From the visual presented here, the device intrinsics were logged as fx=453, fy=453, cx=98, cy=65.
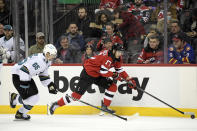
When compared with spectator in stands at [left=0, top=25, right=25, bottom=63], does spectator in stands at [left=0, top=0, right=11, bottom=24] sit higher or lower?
higher

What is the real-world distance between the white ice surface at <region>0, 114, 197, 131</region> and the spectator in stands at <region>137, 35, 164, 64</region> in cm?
78

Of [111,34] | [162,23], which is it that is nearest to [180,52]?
[162,23]

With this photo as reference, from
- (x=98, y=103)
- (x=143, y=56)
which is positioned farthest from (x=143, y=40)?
(x=98, y=103)

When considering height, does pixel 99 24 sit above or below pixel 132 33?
above

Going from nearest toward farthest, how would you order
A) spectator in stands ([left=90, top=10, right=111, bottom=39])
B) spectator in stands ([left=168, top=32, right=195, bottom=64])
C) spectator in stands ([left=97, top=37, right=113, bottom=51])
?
spectator in stands ([left=168, top=32, right=195, bottom=64]), spectator in stands ([left=97, top=37, right=113, bottom=51]), spectator in stands ([left=90, top=10, right=111, bottom=39])

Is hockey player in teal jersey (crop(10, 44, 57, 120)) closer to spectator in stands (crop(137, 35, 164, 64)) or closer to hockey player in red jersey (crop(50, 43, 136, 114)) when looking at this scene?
hockey player in red jersey (crop(50, 43, 136, 114))

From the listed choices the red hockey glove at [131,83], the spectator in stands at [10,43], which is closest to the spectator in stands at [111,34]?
the red hockey glove at [131,83]

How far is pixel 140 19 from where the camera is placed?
6211mm

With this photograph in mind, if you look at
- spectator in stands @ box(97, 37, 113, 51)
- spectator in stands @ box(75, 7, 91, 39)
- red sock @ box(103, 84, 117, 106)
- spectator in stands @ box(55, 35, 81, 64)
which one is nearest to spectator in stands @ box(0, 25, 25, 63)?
spectator in stands @ box(55, 35, 81, 64)

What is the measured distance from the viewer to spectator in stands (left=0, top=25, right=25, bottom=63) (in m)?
6.54

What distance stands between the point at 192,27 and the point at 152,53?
0.63m

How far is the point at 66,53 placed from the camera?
641 cm

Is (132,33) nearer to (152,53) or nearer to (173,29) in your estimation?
(152,53)

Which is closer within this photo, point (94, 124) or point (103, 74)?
point (94, 124)
